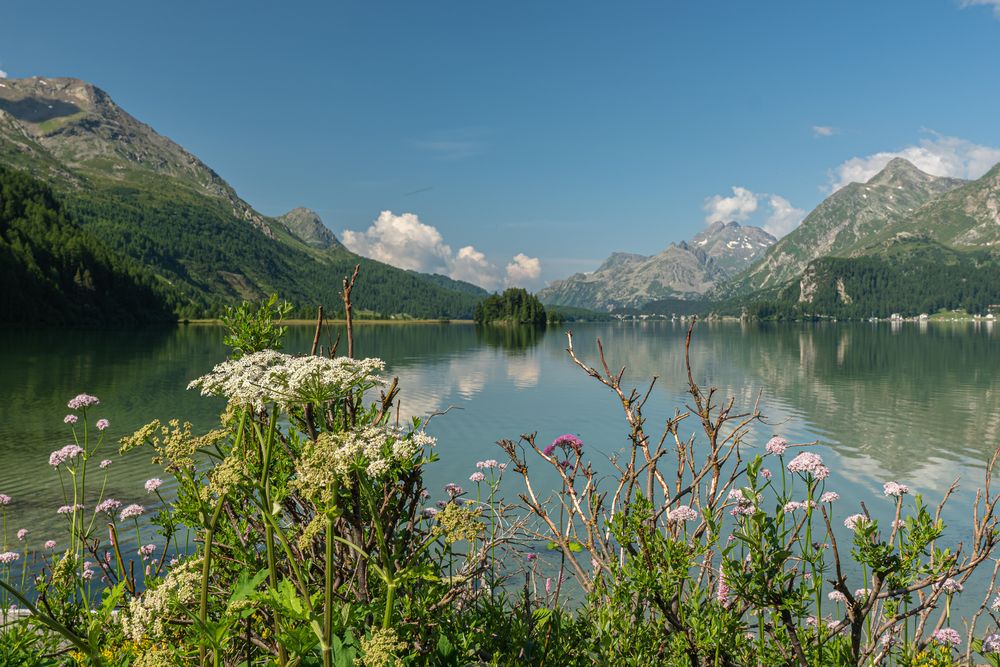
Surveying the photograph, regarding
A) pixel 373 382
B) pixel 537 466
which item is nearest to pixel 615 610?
pixel 373 382

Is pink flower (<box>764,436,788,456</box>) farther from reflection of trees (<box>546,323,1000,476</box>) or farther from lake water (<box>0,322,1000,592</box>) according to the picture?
reflection of trees (<box>546,323,1000,476</box>)

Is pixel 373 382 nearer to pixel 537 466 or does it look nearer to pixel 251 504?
pixel 251 504

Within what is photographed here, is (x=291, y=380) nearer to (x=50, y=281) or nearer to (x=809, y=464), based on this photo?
(x=809, y=464)

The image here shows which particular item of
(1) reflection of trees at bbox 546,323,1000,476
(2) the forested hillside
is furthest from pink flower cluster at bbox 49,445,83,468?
(2) the forested hillside

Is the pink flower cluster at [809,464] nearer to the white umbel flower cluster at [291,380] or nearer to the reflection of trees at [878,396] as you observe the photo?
the white umbel flower cluster at [291,380]

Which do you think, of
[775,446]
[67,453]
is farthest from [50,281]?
[775,446]

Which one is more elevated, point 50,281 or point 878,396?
point 50,281

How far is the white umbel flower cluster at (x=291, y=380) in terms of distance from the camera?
328 cm

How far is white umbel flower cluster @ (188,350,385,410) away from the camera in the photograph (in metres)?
3.28

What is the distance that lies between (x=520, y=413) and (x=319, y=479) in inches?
1544

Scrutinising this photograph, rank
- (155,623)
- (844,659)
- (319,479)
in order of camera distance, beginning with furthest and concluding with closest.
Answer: (844,659) → (155,623) → (319,479)

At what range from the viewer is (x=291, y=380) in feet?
10.8

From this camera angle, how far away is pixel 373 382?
3.68 meters

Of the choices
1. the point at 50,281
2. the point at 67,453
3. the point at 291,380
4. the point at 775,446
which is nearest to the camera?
the point at 291,380
